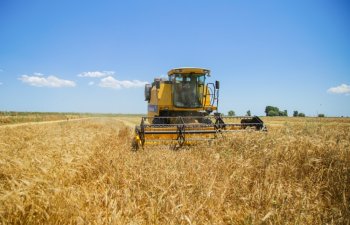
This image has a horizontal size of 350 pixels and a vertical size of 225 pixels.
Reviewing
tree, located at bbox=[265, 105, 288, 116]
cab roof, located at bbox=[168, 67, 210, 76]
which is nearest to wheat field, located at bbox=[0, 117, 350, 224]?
cab roof, located at bbox=[168, 67, 210, 76]

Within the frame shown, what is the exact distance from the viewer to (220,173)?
13.0ft


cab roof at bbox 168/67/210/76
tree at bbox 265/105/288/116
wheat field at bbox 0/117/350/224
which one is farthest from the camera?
tree at bbox 265/105/288/116

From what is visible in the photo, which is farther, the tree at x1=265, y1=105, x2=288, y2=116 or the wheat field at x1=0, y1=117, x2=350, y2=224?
the tree at x1=265, y1=105, x2=288, y2=116

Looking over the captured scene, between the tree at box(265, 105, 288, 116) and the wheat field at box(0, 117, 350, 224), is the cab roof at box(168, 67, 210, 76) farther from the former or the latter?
the tree at box(265, 105, 288, 116)

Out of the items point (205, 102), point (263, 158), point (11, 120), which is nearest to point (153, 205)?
point (263, 158)

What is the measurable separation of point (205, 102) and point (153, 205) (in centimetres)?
798

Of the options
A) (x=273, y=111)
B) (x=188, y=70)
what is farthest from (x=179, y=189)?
(x=273, y=111)

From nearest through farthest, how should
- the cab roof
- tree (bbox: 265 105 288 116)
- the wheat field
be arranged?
the wheat field → the cab roof → tree (bbox: 265 105 288 116)

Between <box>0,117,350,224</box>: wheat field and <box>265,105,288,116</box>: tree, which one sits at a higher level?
<box>265,105,288,116</box>: tree

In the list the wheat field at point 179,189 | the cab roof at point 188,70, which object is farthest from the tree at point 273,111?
the wheat field at point 179,189

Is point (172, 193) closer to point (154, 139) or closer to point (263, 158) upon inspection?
point (263, 158)

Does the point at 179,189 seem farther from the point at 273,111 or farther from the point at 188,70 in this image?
the point at 273,111

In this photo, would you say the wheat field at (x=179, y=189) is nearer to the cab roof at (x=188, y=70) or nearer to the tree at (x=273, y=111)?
the cab roof at (x=188, y=70)

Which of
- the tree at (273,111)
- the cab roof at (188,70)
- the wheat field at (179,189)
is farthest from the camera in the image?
the tree at (273,111)
